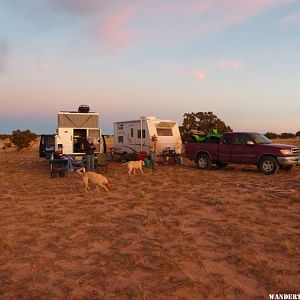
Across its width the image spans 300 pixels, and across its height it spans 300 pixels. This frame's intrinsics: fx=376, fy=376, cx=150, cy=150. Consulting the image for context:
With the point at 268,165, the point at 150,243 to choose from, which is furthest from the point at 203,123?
the point at 150,243

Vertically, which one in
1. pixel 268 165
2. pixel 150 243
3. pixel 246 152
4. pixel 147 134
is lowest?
pixel 150 243

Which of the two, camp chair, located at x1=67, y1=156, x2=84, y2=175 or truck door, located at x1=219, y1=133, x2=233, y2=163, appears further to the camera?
truck door, located at x1=219, y1=133, x2=233, y2=163

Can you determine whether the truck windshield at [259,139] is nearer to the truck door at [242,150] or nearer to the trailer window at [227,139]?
the truck door at [242,150]

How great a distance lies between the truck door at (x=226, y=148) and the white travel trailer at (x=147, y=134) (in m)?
4.20

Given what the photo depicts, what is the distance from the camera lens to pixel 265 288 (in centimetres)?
463

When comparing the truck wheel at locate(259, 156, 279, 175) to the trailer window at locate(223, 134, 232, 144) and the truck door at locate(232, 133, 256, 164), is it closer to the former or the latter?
the truck door at locate(232, 133, 256, 164)

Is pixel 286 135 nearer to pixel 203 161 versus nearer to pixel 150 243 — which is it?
pixel 203 161

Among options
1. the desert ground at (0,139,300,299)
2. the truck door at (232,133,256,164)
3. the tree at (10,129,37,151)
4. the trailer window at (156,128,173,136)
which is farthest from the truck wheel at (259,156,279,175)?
the tree at (10,129,37,151)

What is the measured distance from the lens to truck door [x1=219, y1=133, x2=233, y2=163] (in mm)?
17614

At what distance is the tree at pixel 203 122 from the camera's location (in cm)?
3356

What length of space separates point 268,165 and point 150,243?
434 inches

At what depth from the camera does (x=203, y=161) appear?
61.8ft

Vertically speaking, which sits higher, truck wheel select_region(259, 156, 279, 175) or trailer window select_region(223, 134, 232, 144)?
trailer window select_region(223, 134, 232, 144)

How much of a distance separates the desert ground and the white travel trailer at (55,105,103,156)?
236 inches
